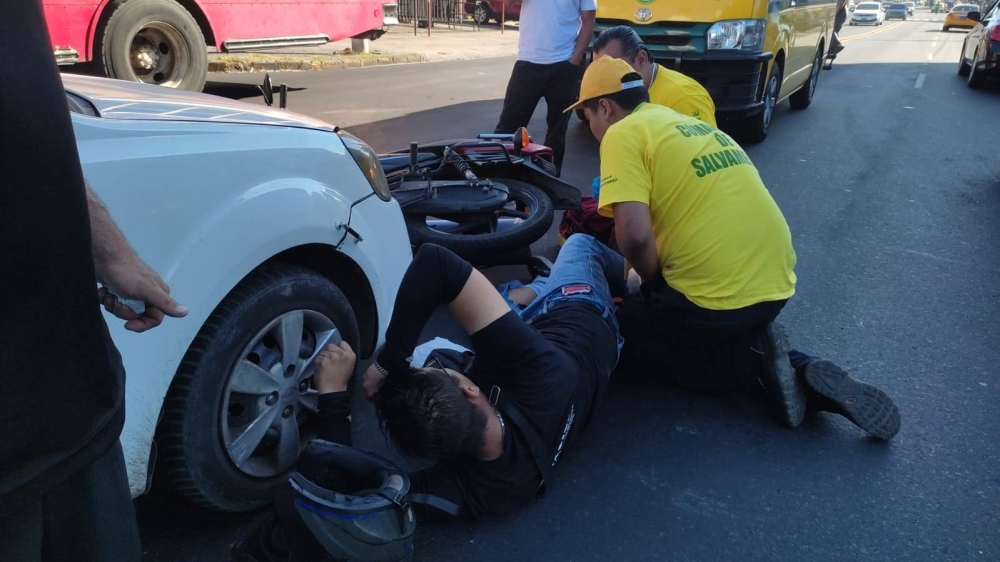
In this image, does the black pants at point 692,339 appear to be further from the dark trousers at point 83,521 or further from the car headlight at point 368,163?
the dark trousers at point 83,521

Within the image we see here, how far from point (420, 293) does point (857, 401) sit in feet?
5.66

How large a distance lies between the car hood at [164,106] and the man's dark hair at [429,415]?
93cm

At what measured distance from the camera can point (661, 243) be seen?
10.6ft

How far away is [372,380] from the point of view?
245 centimetres

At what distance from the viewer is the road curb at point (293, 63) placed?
42.4ft

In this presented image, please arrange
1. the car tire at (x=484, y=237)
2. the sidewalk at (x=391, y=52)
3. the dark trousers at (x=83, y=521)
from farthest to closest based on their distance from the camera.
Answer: the sidewalk at (x=391, y=52) → the car tire at (x=484, y=237) → the dark trousers at (x=83, y=521)

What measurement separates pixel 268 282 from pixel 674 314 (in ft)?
5.47

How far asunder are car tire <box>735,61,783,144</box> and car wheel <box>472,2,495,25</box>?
1909 cm

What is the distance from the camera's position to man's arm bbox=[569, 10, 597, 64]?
19.4 feet

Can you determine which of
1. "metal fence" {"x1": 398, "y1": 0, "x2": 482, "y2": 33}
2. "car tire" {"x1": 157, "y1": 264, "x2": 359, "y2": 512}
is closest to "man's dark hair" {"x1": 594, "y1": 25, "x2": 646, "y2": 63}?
"car tire" {"x1": 157, "y1": 264, "x2": 359, "y2": 512}

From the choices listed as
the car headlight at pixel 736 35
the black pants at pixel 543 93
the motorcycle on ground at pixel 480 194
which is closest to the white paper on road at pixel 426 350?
the motorcycle on ground at pixel 480 194

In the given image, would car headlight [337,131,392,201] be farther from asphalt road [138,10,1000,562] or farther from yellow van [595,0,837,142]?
yellow van [595,0,837,142]

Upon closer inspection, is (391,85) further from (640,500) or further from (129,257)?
(129,257)

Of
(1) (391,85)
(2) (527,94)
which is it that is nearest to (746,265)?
(2) (527,94)
